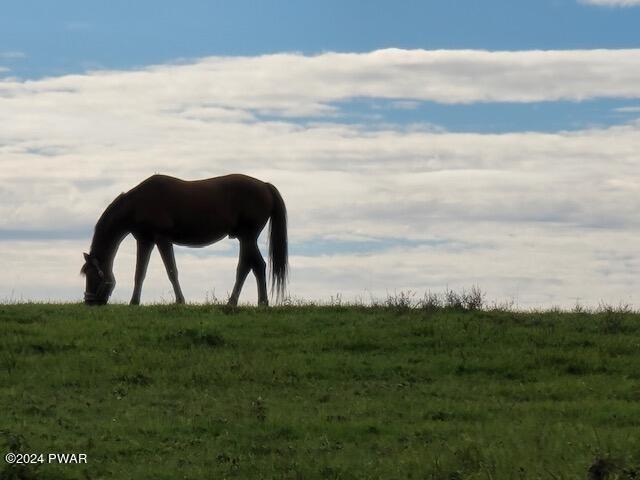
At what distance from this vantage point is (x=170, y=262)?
22.1 meters

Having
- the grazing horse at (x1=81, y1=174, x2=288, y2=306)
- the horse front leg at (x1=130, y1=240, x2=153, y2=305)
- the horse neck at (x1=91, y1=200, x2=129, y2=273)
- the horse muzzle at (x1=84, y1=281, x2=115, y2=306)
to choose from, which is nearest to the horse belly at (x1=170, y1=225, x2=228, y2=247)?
the grazing horse at (x1=81, y1=174, x2=288, y2=306)

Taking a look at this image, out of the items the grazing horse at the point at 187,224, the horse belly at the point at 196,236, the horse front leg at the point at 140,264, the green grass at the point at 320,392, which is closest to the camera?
the green grass at the point at 320,392

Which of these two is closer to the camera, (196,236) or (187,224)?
(187,224)

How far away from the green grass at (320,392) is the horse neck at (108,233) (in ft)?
9.19

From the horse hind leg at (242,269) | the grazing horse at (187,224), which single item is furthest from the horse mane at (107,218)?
the horse hind leg at (242,269)

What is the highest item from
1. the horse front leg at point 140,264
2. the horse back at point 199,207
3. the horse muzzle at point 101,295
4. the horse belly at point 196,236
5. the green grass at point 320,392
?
the horse back at point 199,207

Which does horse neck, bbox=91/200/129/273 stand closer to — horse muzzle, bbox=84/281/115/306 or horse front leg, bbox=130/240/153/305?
horse muzzle, bbox=84/281/115/306

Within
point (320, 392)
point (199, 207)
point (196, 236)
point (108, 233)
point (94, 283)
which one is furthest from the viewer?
point (196, 236)

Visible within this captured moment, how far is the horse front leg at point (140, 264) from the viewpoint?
21.8 m

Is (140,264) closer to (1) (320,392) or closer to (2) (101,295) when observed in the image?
(2) (101,295)

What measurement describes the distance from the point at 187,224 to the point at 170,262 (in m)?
0.87

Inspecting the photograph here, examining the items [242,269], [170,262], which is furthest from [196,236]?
[242,269]

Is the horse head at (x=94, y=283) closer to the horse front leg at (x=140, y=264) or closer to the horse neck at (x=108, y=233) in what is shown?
the horse neck at (x=108, y=233)

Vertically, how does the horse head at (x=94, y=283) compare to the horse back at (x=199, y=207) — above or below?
below
